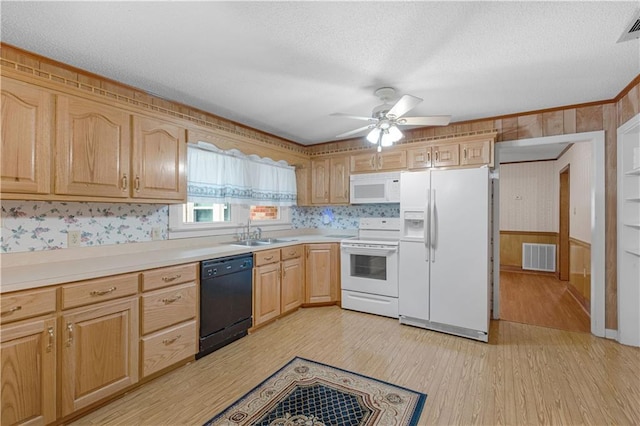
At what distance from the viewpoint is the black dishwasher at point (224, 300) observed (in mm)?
2695

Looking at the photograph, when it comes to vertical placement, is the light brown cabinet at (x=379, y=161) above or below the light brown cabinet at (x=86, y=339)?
above

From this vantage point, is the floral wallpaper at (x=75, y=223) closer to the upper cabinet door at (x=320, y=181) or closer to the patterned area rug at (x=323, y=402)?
the patterned area rug at (x=323, y=402)

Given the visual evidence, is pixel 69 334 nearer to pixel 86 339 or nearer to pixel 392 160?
pixel 86 339

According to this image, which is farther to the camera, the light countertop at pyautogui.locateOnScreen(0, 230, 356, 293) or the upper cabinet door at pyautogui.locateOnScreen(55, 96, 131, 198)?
the upper cabinet door at pyautogui.locateOnScreen(55, 96, 131, 198)

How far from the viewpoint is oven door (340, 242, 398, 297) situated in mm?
3625

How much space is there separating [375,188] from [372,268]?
3.52 feet

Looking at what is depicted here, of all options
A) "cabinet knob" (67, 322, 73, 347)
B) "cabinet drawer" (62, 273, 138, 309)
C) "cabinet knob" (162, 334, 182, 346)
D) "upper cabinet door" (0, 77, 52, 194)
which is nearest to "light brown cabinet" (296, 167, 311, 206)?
"cabinet knob" (162, 334, 182, 346)

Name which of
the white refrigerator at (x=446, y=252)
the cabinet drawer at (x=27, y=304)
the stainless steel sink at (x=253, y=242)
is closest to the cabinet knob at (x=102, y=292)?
the cabinet drawer at (x=27, y=304)

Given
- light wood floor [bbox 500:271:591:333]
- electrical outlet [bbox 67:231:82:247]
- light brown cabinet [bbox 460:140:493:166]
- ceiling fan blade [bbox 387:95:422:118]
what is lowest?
light wood floor [bbox 500:271:591:333]

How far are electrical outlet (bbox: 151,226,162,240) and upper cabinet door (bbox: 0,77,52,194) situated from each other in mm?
982

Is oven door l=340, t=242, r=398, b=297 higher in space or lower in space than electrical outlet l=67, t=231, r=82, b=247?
lower

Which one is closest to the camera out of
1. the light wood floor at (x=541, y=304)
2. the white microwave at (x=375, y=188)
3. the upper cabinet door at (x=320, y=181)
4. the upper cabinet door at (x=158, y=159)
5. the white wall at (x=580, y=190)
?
the upper cabinet door at (x=158, y=159)

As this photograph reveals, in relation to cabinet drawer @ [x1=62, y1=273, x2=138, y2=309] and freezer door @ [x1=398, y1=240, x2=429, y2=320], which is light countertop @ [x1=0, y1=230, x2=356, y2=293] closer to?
cabinet drawer @ [x1=62, y1=273, x2=138, y2=309]

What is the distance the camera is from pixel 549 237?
5.94 m
